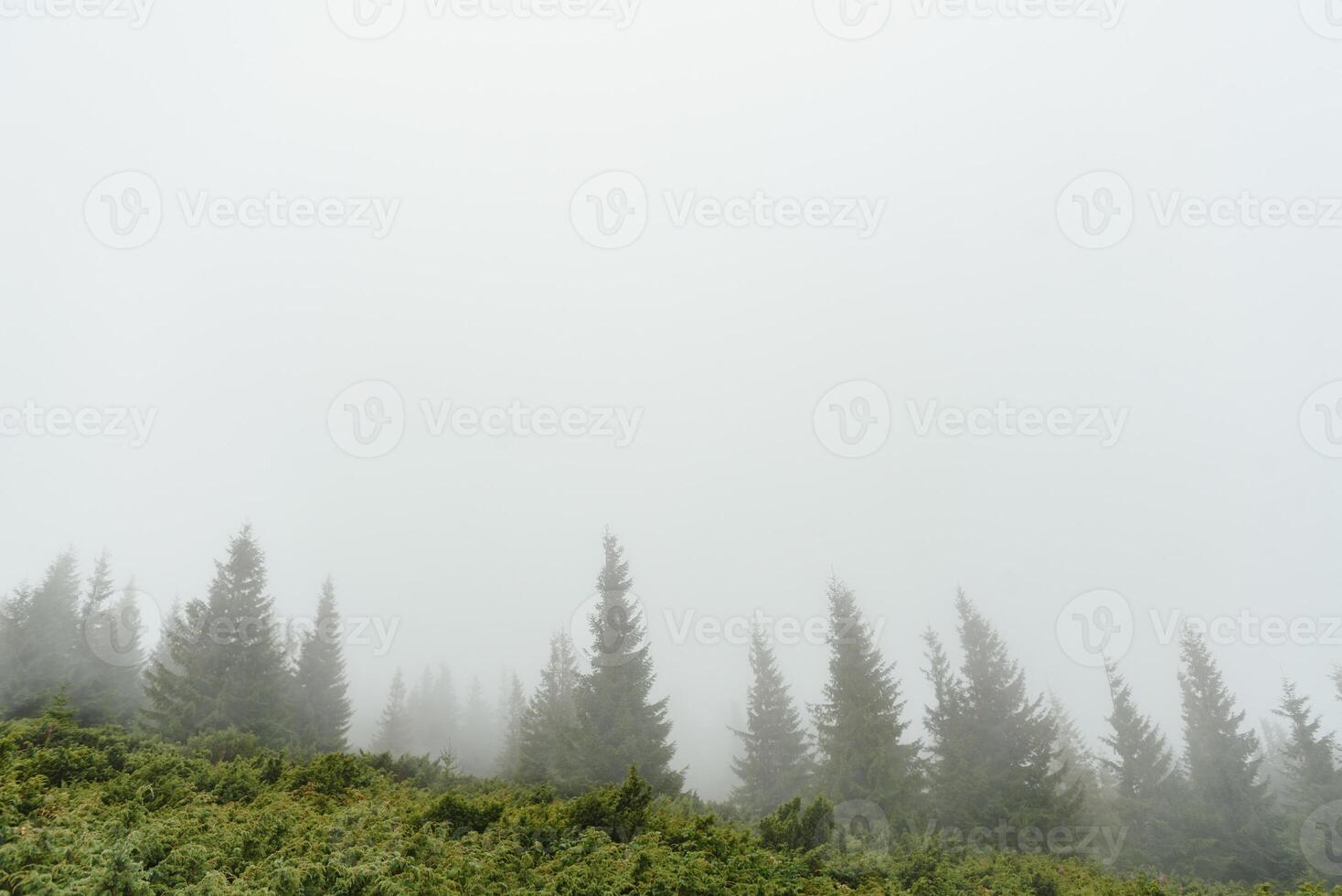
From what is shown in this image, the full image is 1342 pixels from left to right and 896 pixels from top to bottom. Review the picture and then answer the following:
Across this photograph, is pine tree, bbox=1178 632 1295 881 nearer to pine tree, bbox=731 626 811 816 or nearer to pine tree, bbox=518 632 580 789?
pine tree, bbox=731 626 811 816

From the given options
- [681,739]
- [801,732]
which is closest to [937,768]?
[801,732]

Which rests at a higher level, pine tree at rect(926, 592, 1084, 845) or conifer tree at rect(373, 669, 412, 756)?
pine tree at rect(926, 592, 1084, 845)

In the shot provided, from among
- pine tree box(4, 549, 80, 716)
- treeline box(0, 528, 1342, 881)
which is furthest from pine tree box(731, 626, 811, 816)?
pine tree box(4, 549, 80, 716)

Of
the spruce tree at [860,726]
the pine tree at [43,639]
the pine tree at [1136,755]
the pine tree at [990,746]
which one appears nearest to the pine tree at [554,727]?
the spruce tree at [860,726]

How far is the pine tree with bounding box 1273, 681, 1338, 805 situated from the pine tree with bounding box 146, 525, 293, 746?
42.0 meters

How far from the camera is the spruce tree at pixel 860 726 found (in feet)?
73.4

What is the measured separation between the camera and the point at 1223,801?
81.7ft

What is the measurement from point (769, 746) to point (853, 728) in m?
8.68

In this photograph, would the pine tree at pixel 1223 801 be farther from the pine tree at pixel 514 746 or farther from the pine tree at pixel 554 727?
the pine tree at pixel 514 746

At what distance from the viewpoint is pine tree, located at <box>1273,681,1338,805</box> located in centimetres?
2602

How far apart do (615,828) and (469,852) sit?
276 centimetres

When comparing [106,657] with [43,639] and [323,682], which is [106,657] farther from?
[323,682]

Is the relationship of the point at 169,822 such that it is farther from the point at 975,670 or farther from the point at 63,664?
the point at 63,664

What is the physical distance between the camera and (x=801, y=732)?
30438 millimetres
